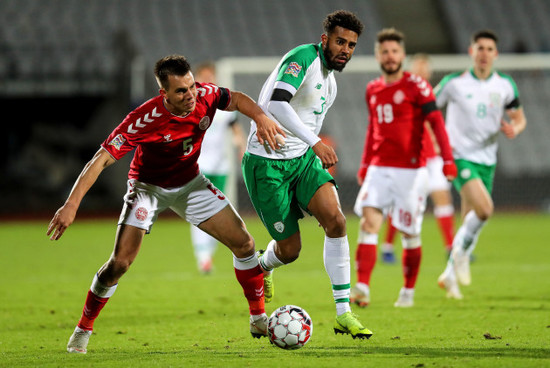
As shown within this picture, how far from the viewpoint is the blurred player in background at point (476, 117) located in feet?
26.3

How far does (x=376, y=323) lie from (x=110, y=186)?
14987 mm

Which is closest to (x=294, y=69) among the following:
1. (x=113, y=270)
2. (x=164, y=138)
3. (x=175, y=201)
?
(x=164, y=138)

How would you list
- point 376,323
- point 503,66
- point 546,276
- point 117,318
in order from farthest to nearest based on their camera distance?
point 503,66
point 546,276
point 117,318
point 376,323

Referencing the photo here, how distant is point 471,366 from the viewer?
4359 millimetres

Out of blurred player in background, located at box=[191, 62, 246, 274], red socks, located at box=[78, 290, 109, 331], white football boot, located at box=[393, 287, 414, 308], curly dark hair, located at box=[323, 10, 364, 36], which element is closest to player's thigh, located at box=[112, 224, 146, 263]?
red socks, located at box=[78, 290, 109, 331]

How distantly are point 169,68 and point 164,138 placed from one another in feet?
1.52

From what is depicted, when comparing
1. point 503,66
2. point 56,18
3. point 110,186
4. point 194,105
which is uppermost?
point 56,18

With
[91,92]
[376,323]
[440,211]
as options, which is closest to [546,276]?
[440,211]

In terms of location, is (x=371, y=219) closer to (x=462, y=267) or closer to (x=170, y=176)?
(x=462, y=267)

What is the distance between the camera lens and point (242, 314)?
22.3 ft

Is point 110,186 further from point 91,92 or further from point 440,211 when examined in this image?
point 440,211

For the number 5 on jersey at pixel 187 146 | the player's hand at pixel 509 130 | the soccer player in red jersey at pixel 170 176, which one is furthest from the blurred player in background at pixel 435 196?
the number 5 on jersey at pixel 187 146

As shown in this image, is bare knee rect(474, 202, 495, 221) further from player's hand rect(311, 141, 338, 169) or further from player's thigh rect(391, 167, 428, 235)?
player's hand rect(311, 141, 338, 169)

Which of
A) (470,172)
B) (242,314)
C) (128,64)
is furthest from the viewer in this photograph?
(128,64)
